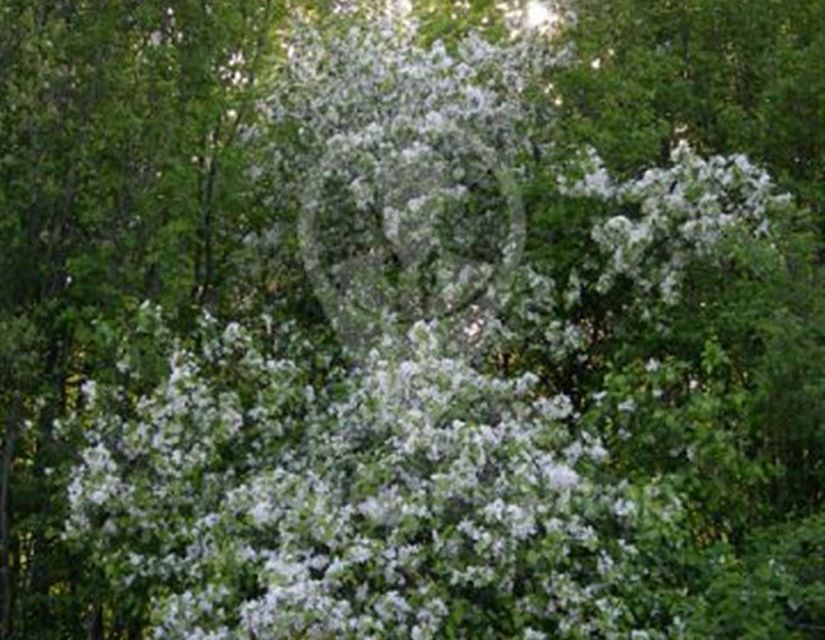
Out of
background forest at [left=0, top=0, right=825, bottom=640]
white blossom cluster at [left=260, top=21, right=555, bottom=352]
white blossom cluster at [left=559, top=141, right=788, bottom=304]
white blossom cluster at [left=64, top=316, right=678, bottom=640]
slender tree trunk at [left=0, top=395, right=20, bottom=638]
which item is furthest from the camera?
white blossom cluster at [left=260, top=21, right=555, bottom=352]

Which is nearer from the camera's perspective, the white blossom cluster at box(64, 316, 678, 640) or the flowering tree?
the white blossom cluster at box(64, 316, 678, 640)

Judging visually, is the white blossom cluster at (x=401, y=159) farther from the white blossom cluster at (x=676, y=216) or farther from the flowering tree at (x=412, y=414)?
the white blossom cluster at (x=676, y=216)

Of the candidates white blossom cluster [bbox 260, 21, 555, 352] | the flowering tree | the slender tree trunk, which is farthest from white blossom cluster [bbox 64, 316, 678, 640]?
white blossom cluster [bbox 260, 21, 555, 352]

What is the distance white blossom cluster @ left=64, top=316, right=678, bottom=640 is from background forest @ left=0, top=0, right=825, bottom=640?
31mm

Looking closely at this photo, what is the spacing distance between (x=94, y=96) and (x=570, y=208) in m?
4.41

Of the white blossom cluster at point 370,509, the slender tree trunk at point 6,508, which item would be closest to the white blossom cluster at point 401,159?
the white blossom cluster at point 370,509

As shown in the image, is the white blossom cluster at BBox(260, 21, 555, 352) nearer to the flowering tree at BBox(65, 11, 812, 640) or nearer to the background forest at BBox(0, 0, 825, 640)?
the flowering tree at BBox(65, 11, 812, 640)

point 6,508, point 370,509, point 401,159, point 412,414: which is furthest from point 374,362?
point 6,508

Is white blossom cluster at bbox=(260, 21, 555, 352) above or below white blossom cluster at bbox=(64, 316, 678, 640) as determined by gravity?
above

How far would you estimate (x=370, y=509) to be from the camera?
30.5 ft

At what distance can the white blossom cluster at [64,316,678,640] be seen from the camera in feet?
29.4

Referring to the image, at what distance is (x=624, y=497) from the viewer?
31.4 feet

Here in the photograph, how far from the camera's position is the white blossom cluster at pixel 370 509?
29.4 ft

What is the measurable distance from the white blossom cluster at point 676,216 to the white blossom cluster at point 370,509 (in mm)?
1635
